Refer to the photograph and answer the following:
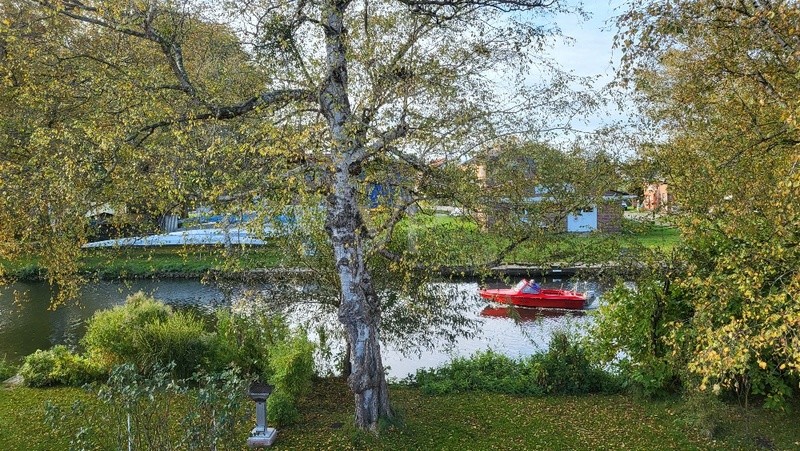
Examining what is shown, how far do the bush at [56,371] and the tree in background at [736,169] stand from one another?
1044 centimetres

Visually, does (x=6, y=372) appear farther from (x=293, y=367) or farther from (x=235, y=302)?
(x=293, y=367)

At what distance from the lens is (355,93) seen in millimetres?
7715

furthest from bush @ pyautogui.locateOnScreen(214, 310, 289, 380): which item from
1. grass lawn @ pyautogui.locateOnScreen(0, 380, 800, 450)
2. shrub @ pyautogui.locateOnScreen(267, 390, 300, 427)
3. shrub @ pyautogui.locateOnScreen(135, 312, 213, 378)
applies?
shrub @ pyautogui.locateOnScreen(267, 390, 300, 427)

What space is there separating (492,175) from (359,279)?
240 cm

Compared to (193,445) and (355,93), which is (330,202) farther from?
(193,445)

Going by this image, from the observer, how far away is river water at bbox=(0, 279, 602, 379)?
1235cm

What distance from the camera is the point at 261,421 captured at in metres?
7.82

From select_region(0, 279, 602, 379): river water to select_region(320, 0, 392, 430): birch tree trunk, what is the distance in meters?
3.50

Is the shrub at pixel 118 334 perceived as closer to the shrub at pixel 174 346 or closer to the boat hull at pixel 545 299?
the shrub at pixel 174 346

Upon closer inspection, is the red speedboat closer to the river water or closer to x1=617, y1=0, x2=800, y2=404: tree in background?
the river water

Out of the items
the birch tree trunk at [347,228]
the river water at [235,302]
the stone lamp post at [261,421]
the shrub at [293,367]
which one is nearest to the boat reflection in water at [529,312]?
the river water at [235,302]

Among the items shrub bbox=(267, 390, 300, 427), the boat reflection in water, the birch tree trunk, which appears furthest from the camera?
the boat reflection in water

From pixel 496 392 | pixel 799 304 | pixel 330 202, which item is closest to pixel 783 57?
pixel 799 304

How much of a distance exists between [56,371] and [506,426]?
8.47 meters
